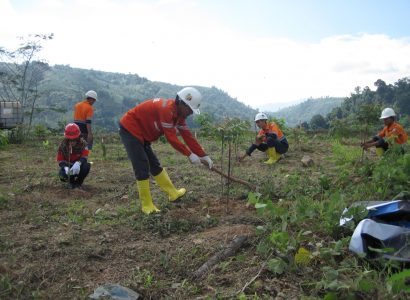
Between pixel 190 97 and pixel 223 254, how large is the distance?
6.20 feet

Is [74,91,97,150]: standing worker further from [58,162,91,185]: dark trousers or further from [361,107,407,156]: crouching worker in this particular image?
[361,107,407,156]: crouching worker

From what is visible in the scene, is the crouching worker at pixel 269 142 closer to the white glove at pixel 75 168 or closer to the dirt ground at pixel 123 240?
the dirt ground at pixel 123 240

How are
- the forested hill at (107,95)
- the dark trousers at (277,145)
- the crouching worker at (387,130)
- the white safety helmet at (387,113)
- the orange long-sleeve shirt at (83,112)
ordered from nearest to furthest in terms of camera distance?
the crouching worker at (387,130), the white safety helmet at (387,113), the orange long-sleeve shirt at (83,112), the dark trousers at (277,145), the forested hill at (107,95)

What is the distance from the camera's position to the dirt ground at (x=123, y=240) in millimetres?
2680

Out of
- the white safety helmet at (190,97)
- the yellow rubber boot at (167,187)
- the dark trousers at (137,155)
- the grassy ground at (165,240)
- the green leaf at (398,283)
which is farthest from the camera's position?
the yellow rubber boot at (167,187)

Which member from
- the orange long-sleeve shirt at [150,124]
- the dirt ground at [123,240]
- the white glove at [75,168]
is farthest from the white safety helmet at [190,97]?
the white glove at [75,168]

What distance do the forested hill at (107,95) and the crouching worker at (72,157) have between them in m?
6.53

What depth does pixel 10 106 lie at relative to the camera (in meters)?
11.6

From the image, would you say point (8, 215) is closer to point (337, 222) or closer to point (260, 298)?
point (260, 298)

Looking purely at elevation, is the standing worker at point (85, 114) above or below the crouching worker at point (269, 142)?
above

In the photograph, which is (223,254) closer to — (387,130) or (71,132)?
(71,132)

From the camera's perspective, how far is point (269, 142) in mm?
8016

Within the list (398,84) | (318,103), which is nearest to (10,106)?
(398,84)

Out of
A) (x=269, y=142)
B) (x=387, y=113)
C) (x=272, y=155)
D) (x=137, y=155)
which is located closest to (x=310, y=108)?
(x=272, y=155)
